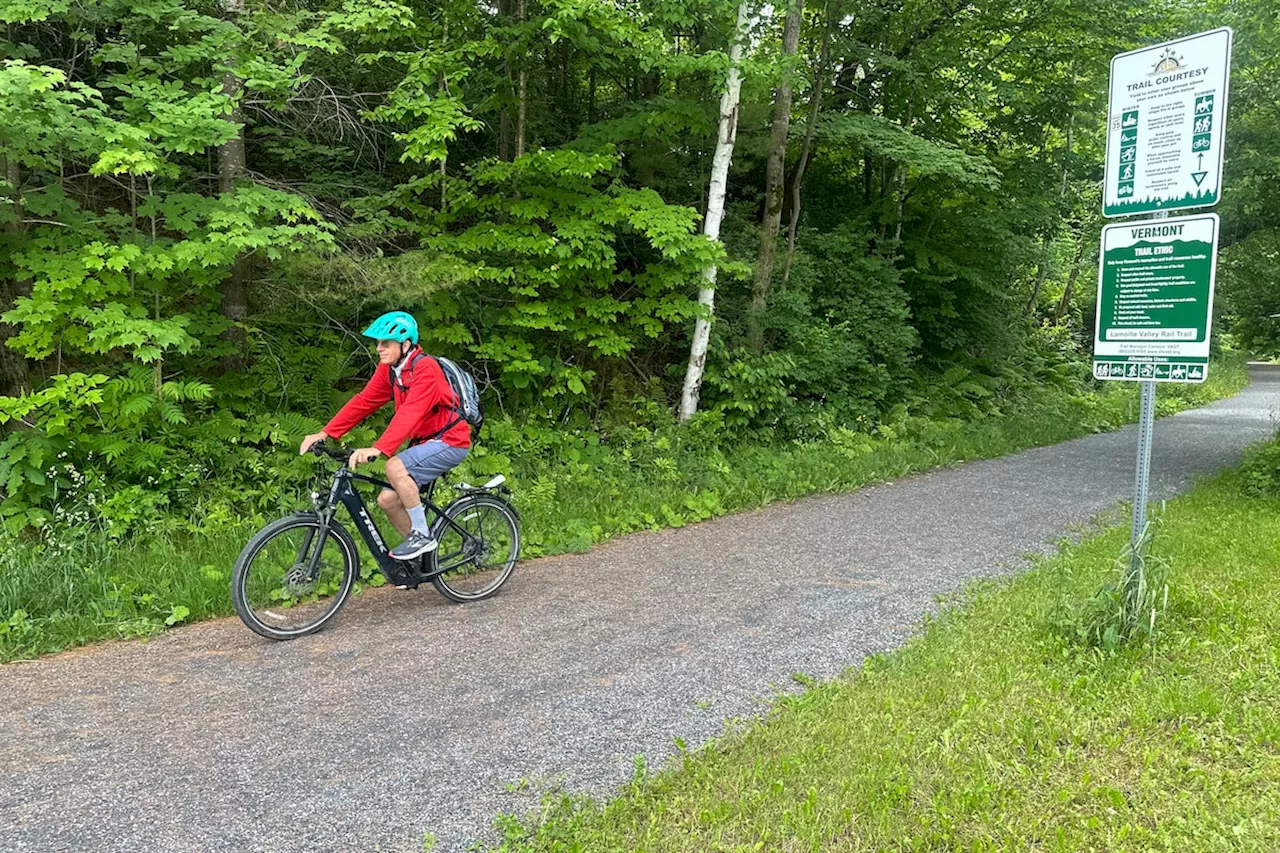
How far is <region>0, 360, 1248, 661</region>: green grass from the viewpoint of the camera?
5.27 metres

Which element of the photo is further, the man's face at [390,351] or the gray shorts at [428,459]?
the gray shorts at [428,459]

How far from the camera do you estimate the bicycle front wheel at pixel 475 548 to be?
5.76 metres

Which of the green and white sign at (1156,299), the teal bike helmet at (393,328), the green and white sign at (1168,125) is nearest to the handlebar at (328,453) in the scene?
the teal bike helmet at (393,328)

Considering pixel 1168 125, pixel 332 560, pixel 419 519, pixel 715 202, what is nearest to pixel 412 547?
pixel 419 519

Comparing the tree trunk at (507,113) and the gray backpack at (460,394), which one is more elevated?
the tree trunk at (507,113)

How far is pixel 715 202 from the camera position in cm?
1021

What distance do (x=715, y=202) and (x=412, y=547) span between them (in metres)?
6.47

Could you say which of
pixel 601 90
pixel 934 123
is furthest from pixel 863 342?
pixel 601 90

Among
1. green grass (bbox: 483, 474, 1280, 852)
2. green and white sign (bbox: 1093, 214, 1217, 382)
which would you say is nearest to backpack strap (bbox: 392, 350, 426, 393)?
green grass (bbox: 483, 474, 1280, 852)

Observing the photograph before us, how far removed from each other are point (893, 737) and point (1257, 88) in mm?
9843

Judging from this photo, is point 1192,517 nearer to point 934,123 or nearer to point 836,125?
point 836,125

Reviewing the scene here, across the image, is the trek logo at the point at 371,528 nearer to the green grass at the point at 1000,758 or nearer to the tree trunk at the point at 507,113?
the green grass at the point at 1000,758

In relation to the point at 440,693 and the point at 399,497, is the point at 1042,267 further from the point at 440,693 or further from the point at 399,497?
the point at 440,693

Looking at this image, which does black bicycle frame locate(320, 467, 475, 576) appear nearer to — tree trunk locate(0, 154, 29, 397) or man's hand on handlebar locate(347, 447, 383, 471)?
man's hand on handlebar locate(347, 447, 383, 471)
